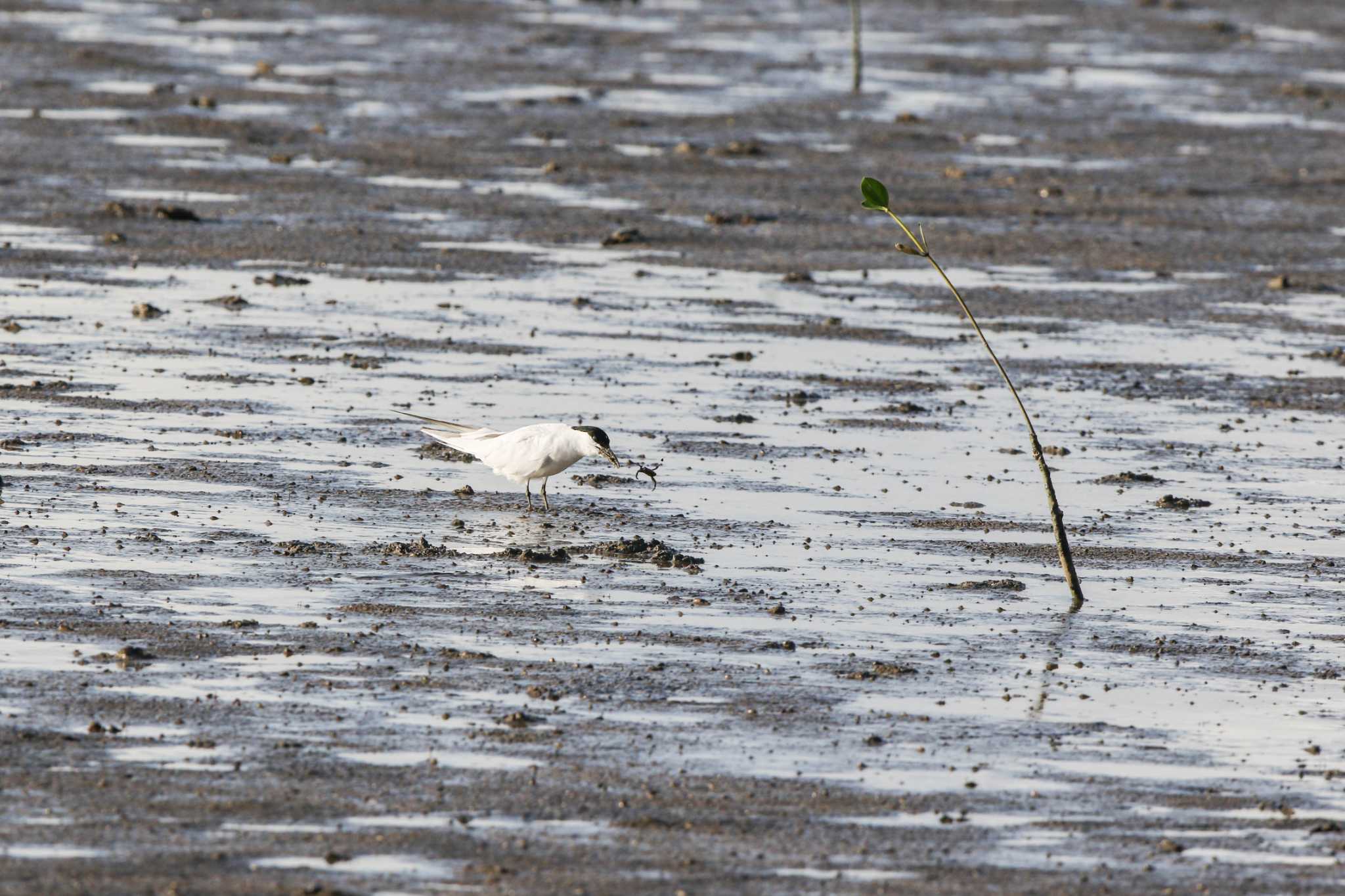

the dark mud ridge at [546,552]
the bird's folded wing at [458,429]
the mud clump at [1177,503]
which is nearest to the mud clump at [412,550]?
the dark mud ridge at [546,552]

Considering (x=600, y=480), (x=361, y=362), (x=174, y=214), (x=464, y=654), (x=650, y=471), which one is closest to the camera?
(x=464, y=654)

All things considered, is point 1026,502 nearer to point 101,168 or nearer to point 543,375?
point 543,375

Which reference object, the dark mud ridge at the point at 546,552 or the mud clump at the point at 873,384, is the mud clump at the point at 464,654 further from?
the mud clump at the point at 873,384

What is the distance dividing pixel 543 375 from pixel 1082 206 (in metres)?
9.54

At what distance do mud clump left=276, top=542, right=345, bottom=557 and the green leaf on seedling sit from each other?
2.83 metres

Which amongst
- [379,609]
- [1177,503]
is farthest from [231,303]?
[379,609]

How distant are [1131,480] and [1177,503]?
0.62 m

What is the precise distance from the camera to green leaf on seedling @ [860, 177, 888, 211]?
34.0ft

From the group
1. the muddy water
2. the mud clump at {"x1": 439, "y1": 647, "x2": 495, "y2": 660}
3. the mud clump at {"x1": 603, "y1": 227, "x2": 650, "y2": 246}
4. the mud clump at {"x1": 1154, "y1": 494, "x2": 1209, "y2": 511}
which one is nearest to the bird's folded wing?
the muddy water

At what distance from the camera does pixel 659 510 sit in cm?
1220

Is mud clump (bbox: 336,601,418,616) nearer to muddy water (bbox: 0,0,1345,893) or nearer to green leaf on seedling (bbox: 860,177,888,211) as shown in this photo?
muddy water (bbox: 0,0,1345,893)

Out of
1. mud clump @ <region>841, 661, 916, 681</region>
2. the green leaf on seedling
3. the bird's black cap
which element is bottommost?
mud clump @ <region>841, 661, 916, 681</region>

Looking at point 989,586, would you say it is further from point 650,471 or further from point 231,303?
point 231,303

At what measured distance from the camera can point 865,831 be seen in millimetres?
7586
